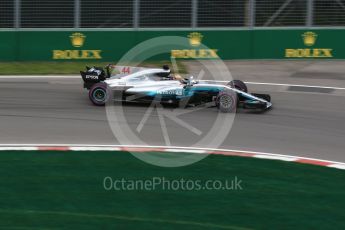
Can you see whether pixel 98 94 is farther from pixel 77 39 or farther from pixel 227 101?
pixel 77 39

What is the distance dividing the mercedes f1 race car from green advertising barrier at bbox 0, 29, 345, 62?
6.09 meters

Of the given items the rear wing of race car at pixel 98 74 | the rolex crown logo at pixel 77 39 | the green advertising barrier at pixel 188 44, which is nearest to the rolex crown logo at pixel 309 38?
the green advertising barrier at pixel 188 44

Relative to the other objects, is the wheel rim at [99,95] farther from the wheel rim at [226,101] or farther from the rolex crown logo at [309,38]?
the rolex crown logo at [309,38]

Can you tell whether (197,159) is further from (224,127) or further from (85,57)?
(85,57)

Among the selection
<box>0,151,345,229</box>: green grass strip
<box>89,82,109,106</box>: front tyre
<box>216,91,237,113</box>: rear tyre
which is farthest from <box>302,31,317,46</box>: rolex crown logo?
<box>0,151,345,229</box>: green grass strip

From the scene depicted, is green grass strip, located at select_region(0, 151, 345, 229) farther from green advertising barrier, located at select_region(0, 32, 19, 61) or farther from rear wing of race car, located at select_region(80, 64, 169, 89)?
green advertising barrier, located at select_region(0, 32, 19, 61)

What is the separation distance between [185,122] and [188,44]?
8.12 metres

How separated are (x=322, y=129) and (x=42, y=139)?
225 inches

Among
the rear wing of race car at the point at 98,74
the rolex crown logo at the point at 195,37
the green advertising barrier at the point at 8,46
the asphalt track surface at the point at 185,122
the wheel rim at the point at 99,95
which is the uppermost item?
the rolex crown logo at the point at 195,37

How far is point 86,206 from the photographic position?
11078 mm

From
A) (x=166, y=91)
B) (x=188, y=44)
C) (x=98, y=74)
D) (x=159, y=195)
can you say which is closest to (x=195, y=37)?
(x=188, y=44)

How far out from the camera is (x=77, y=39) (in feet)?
78.2

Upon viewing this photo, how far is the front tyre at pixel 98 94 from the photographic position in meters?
17.5

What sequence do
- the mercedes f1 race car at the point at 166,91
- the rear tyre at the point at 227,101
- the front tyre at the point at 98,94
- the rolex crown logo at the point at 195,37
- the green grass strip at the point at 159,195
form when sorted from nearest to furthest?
the green grass strip at the point at 159,195 < the rear tyre at the point at 227,101 < the mercedes f1 race car at the point at 166,91 < the front tyre at the point at 98,94 < the rolex crown logo at the point at 195,37
